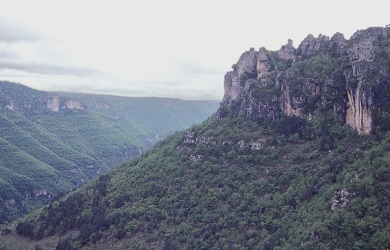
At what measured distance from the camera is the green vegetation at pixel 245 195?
52.6 m

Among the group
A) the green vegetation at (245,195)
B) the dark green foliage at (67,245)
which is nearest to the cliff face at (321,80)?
the green vegetation at (245,195)

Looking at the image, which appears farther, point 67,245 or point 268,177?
point 67,245

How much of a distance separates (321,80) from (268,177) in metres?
21.5

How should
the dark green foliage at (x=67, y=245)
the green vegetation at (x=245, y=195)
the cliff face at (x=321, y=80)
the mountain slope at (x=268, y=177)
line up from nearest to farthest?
1. the green vegetation at (x=245, y=195)
2. the mountain slope at (x=268, y=177)
3. the cliff face at (x=321, y=80)
4. the dark green foliage at (x=67, y=245)

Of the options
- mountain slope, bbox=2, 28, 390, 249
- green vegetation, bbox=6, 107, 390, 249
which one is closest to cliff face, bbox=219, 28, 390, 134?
mountain slope, bbox=2, 28, 390, 249

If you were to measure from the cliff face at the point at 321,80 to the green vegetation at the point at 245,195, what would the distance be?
132 inches

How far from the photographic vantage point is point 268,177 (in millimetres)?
73438

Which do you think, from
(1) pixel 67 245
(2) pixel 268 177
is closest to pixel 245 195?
(2) pixel 268 177

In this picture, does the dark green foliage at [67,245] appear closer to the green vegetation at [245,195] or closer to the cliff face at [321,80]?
the green vegetation at [245,195]

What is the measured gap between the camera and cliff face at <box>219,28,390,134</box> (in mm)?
68500

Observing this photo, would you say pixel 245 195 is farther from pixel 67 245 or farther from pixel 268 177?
pixel 67 245

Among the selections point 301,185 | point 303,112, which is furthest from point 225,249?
point 303,112

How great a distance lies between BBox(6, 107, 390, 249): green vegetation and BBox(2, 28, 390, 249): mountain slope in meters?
0.20

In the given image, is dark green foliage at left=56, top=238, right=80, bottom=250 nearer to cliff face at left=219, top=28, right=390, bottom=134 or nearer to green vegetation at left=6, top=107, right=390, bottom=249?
green vegetation at left=6, top=107, right=390, bottom=249
